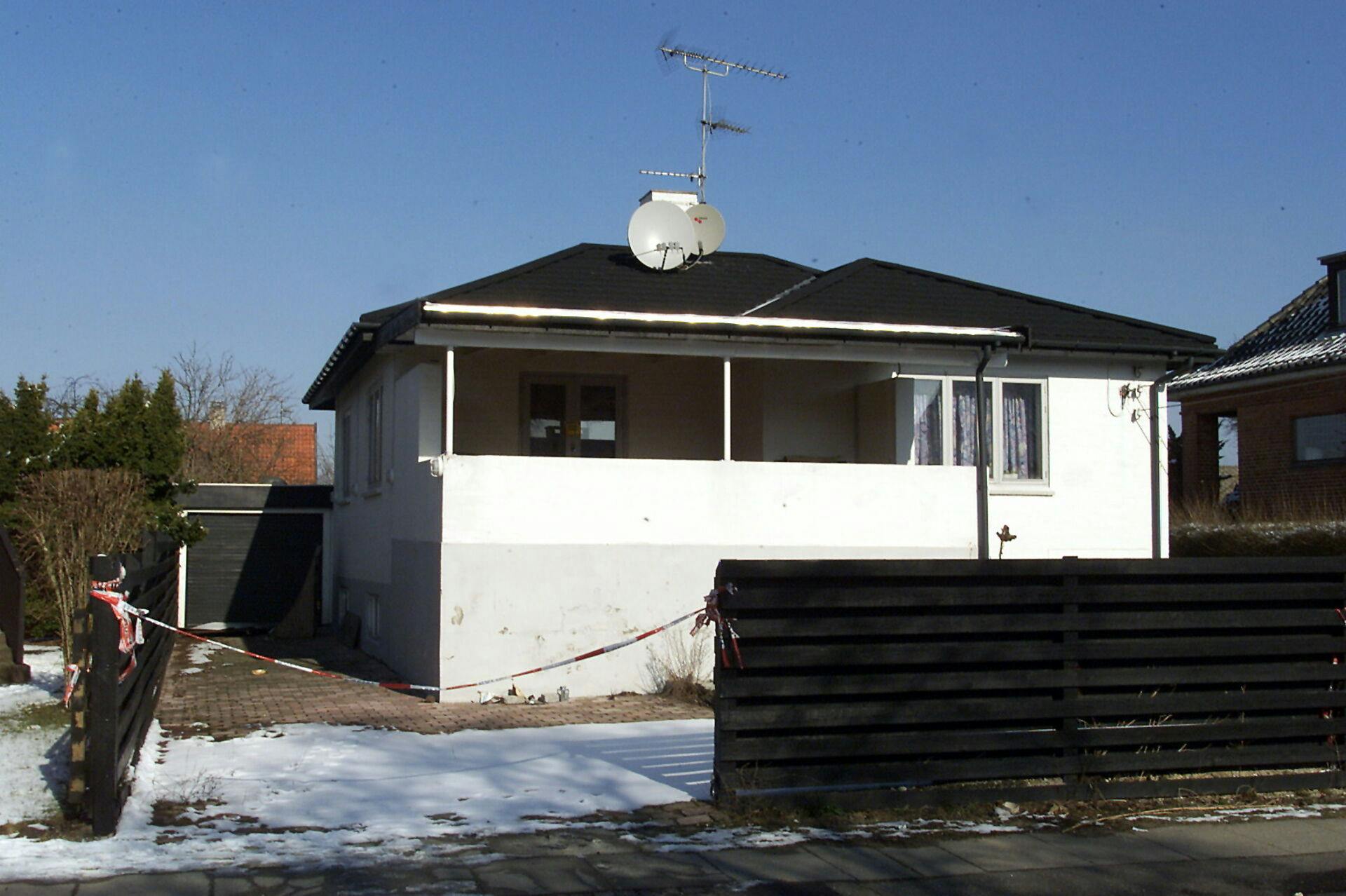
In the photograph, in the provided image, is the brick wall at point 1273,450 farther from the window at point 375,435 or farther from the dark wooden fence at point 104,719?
the dark wooden fence at point 104,719

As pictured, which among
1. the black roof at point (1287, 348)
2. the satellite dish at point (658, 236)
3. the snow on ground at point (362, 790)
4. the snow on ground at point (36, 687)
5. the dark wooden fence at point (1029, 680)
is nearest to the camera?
the snow on ground at point (362, 790)

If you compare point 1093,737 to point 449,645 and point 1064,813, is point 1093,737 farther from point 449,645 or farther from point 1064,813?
point 449,645

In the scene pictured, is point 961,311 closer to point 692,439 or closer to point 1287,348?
point 692,439

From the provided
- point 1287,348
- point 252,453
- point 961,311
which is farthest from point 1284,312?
point 252,453

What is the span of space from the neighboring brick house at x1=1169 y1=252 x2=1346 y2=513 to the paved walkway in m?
15.8

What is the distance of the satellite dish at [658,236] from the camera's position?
16297 millimetres

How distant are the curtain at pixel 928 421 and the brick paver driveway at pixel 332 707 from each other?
4.63m

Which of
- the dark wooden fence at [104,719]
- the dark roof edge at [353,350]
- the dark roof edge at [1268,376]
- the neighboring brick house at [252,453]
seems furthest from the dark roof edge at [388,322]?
the neighboring brick house at [252,453]

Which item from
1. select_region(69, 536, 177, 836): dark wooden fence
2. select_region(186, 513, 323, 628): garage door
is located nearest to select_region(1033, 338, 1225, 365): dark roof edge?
select_region(69, 536, 177, 836): dark wooden fence

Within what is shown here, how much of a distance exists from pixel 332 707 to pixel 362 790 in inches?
146

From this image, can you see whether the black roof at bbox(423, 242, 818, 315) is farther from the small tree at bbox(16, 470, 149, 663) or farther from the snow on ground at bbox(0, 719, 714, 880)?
the snow on ground at bbox(0, 719, 714, 880)

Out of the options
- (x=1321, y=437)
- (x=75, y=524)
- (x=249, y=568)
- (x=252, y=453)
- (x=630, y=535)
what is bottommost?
(x=249, y=568)

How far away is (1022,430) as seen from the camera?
15.3 m

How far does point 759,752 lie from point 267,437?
144 feet
